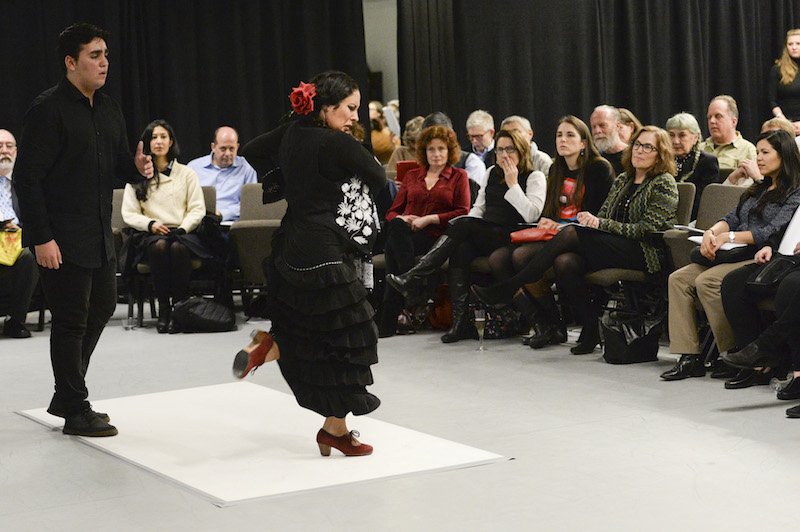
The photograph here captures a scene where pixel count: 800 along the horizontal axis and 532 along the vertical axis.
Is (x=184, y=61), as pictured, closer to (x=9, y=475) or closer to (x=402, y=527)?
(x=9, y=475)

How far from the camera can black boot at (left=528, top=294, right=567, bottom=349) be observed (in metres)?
5.90

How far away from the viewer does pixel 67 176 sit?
3.88 metres

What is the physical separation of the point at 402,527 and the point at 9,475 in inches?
57.9

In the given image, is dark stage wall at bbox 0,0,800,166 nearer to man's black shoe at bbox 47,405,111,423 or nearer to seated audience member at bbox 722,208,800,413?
seated audience member at bbox 722,208,800,413

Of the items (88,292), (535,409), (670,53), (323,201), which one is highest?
(670,53)

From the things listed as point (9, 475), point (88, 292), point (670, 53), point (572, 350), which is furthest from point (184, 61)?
point (9, 475)

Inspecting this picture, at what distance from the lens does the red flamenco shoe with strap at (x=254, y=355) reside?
3.49m

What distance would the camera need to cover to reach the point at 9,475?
11.7 ft

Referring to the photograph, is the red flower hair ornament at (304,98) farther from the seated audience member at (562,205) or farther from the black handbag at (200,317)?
the black handbag at (200,317)

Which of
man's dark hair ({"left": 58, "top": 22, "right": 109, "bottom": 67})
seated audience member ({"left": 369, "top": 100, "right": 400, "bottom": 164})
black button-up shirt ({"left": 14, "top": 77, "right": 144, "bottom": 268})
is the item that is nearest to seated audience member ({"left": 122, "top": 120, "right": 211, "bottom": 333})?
seated audience member ({"left": 369, "top": 100, "right": 400, "bottom": 164})

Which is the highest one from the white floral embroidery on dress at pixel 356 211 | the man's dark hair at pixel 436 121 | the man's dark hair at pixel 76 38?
the man's dark hair at pixel 76 38

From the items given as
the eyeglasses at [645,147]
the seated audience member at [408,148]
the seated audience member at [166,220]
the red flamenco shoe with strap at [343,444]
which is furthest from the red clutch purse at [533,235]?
the red flamenco shoe with strap at [343,444]

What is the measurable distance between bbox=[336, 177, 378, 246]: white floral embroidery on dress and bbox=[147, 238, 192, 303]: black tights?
12.0 ft

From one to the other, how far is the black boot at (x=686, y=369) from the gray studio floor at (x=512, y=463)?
0.22 feet
